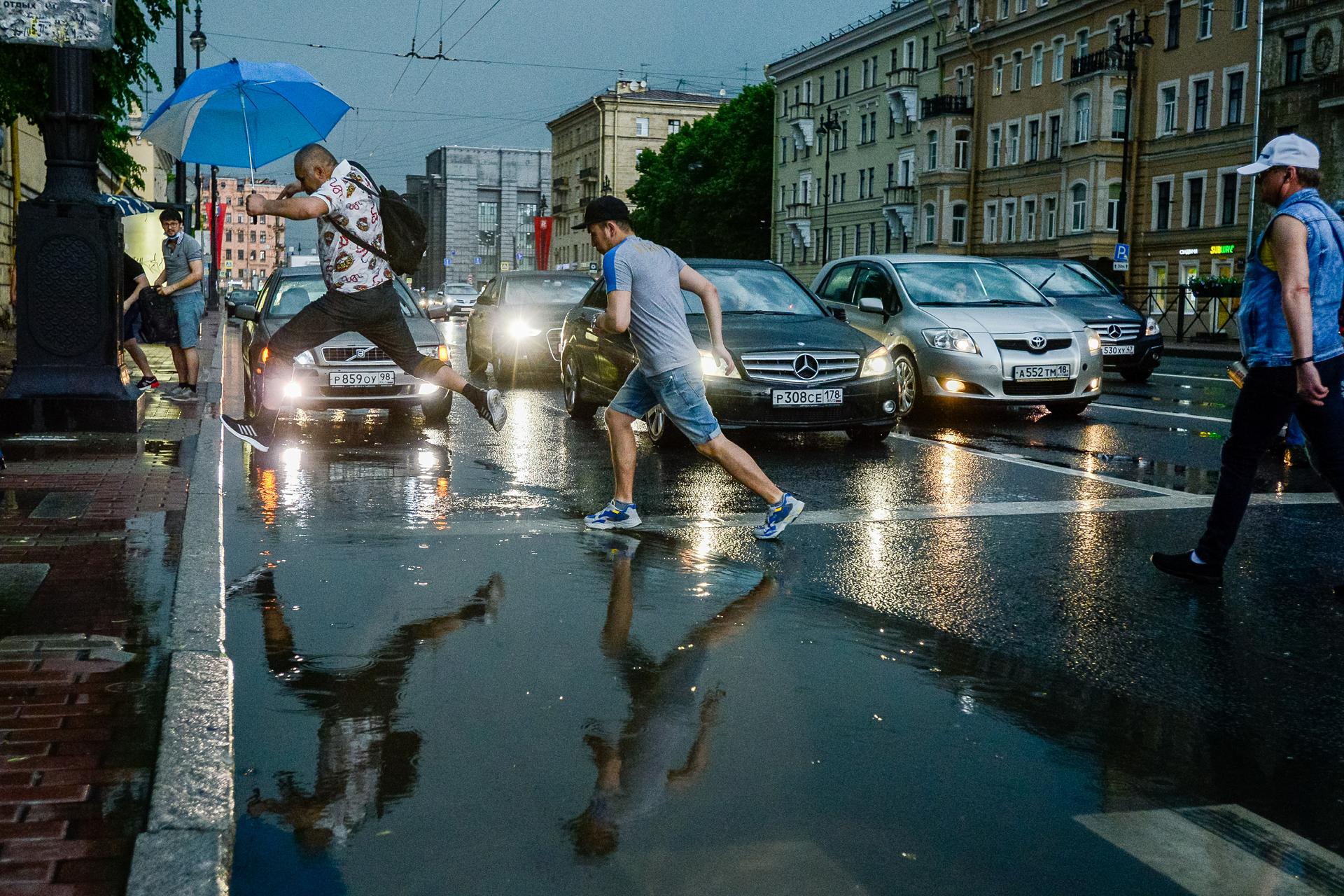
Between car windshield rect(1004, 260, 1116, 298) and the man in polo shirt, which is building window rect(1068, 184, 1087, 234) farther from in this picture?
the man in polo shirt

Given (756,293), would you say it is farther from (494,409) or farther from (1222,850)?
(1222,850)

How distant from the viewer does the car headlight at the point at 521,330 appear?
67.8 feet

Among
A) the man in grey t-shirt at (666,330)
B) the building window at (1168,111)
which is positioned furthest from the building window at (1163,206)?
the man in grey t-shirt at (666,330)

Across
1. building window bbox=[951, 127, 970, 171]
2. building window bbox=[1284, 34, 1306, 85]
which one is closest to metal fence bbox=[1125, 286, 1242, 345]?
building window bbox=[1284, 34, 1306, 85]

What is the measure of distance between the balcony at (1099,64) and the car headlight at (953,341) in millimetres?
44350

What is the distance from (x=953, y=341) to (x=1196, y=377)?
1052cm

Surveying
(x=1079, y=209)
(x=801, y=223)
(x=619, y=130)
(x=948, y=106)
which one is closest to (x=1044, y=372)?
(x=1079, y=209)

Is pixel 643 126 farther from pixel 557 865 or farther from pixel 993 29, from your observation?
pixel 557 865

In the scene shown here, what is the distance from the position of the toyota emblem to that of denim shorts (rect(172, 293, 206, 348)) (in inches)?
268

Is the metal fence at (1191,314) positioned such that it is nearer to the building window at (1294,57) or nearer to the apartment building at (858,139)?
the building window at (1294,57)

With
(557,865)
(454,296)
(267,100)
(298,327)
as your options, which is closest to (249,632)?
(557,865)

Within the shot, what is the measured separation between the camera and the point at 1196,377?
930 inches

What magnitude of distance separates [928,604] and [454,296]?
57030 mm

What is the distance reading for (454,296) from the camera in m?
61.9
